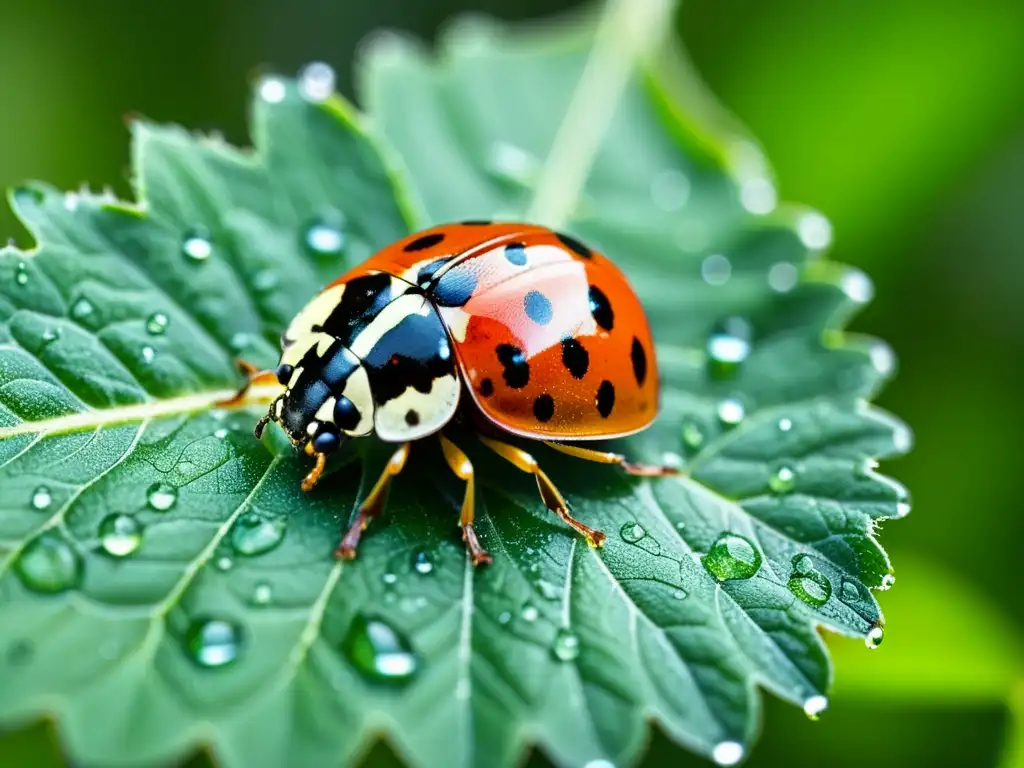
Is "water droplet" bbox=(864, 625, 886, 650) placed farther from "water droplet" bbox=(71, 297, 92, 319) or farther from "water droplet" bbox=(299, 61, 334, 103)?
→ "water droplet" bbox=(299, 61, 334, 103)

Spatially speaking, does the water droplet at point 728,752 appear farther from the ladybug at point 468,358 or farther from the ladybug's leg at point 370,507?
the ladybug's leg at point 370,507

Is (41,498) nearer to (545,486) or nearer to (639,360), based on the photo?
(545,486)

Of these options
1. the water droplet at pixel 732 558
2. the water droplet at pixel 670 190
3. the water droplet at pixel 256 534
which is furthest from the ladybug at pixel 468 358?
the water droplet at pixel 670 190

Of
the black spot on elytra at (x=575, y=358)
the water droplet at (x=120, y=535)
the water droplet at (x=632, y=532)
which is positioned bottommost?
the water droplet at (x=120, y=535)

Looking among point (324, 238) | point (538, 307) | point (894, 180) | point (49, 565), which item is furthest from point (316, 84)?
point (894, 180)

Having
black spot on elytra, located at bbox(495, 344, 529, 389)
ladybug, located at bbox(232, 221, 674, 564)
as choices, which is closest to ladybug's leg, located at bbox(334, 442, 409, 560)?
ladybug, located at bbox(232, 221, 674, 564)

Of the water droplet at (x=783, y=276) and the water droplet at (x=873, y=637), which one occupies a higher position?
the water droplet at (x=783, y=276)
